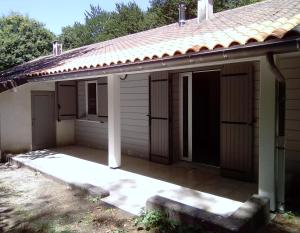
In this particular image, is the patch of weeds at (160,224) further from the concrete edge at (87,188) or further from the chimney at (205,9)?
the chimney at (205,9)

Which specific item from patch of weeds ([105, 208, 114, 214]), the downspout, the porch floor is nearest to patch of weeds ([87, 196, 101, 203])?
the porch floor

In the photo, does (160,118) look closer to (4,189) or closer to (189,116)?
(189,116)

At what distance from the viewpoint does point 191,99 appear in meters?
7.66

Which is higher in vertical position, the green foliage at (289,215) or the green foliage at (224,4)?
the green foliage at (224,4)

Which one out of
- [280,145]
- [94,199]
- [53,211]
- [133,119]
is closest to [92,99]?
[133,119]

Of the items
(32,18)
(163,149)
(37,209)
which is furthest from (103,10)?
(37,209)

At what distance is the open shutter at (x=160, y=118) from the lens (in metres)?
7.67

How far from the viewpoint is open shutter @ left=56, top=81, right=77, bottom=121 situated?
10.3 m

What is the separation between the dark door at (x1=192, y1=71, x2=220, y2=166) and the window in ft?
11.6

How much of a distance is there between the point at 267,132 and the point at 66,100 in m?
7.73

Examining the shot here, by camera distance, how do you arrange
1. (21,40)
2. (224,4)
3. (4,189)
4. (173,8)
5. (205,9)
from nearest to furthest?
(4,189) → (205,9) → (224,4) → (173,8) → (21,40)

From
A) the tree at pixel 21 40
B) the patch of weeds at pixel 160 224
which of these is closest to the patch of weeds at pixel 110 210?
the patch of weeds at pixel 160 224

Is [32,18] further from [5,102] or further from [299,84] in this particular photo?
[299,84]

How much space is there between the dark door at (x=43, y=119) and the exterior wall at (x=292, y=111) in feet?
24.9
